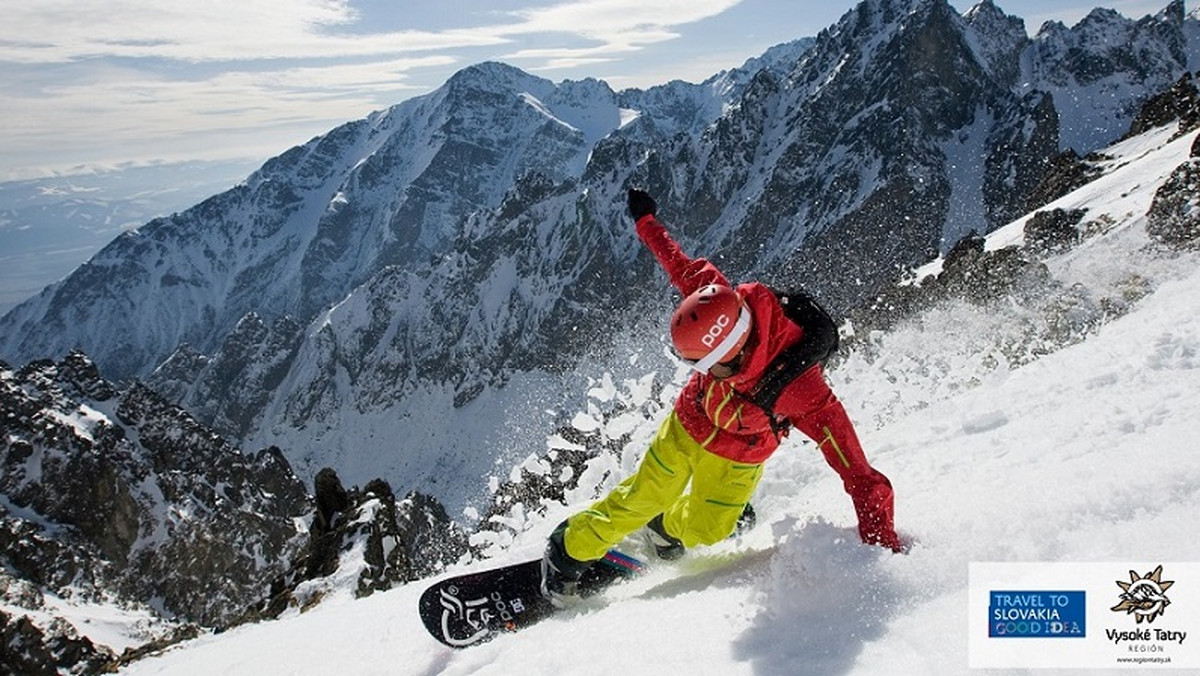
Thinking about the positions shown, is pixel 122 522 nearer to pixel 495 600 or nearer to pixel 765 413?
pixel 495 600

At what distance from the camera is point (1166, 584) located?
2.79m

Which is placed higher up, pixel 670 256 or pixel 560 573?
pixel 670 256

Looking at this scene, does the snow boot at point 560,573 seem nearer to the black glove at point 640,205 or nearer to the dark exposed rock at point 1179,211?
the black glove at point 640,205

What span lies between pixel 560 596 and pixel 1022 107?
508 ft

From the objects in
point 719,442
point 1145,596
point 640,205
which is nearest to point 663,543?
point 719,442

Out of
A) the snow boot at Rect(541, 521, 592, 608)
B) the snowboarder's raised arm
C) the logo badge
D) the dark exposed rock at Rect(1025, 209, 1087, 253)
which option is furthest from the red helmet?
the dark exposed rock at Rect(1025, 209, 1087, 253)

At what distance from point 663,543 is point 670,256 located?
2287 millimetres

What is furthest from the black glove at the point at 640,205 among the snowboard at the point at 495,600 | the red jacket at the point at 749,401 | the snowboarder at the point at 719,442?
the snowboard at the point at 495,600

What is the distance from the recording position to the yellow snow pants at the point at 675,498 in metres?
4.98

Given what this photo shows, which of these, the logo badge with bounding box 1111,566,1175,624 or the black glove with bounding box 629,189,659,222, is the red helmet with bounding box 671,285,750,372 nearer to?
the black glove with bounding box 629,189,659,222

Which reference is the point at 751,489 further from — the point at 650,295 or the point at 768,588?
the point at 650,295

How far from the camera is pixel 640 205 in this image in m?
6.54

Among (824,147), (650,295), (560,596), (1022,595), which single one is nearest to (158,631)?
(560,596)

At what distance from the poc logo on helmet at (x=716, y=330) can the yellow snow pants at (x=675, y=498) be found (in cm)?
87
